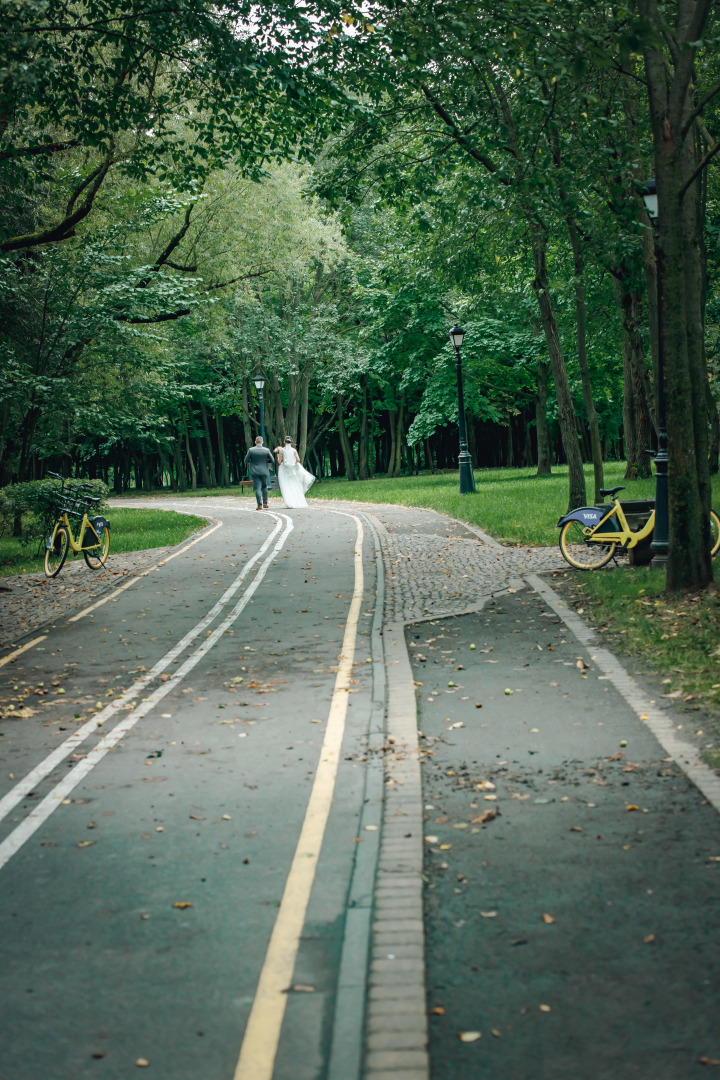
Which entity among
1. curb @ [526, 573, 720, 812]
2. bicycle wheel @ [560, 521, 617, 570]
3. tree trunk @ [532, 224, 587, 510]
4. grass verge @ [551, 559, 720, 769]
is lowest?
curb @ [526, 573, 720, 812]

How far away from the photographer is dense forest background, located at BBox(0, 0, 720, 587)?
12047 mm

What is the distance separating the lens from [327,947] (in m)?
3.94

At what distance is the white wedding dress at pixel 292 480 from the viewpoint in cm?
2875

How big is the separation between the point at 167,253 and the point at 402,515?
9.56 meters

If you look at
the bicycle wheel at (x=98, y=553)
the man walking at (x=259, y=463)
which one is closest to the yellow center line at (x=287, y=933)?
the bicycle wheel at (x=98, y=553)

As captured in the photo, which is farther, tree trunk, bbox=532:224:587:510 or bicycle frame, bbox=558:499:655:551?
tree trunk, bbox=532:224:587:510

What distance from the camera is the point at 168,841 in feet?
16.8

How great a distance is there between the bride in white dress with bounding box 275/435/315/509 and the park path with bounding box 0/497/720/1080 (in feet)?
63.8

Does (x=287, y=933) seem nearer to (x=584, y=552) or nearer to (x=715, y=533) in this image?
(x=715, y=533)

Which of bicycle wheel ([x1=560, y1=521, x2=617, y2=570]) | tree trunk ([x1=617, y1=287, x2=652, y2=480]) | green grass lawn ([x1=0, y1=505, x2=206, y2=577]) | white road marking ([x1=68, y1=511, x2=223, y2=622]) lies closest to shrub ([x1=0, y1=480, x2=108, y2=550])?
green grass lawn ([x1=0, y1=505, x2=206, y2=577])

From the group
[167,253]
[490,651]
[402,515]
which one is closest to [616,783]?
[490,651]

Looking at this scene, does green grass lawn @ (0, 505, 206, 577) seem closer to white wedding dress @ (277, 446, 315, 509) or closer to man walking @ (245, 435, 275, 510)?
man walking @ (245, 435, 275, 510)

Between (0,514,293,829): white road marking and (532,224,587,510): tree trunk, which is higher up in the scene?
(532,224,587,510): tree trunk

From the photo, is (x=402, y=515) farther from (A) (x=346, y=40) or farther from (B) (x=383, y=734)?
(B) (x=383, y=734)
